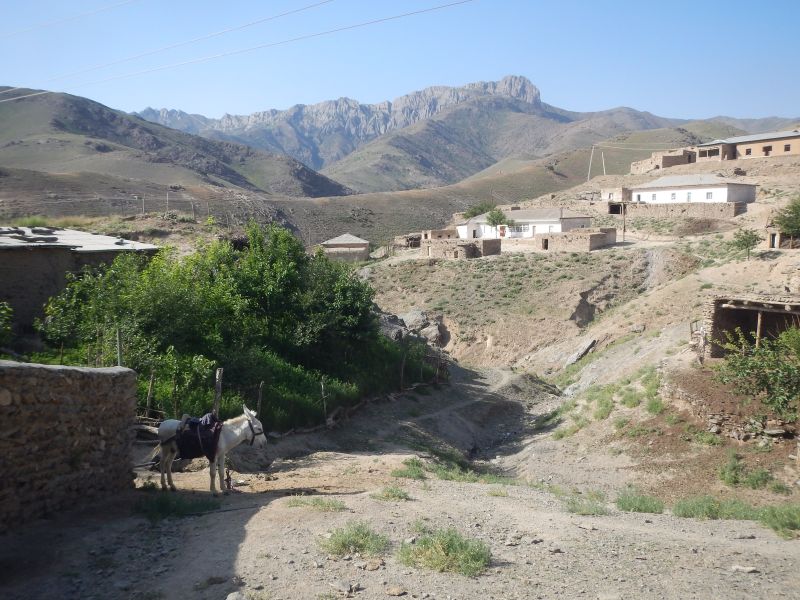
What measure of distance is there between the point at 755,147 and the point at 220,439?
65.3m

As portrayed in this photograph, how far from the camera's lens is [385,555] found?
23.4 ft

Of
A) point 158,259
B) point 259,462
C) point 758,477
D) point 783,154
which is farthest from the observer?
point 783,154

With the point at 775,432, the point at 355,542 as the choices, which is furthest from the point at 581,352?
the point at 355,542

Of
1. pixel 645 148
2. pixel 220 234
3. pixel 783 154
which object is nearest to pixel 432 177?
Answer: pixel 645 148

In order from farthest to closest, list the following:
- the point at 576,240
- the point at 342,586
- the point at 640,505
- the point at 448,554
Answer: the point at 576,240 < the point at 640,505 < the point at 448,554 < the point at 342,586

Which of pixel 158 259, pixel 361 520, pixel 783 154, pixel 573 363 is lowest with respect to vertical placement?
pixel 573 363

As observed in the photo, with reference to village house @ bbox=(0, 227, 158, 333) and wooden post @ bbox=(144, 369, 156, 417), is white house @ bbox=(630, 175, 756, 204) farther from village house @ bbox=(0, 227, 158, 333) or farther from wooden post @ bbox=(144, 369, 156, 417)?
wooden post @ bbox=(144, 369, 156, 417)

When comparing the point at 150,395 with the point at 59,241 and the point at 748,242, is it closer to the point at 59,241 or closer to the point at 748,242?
the point at 59,241

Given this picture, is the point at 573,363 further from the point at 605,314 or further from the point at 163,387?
the point at 163,387

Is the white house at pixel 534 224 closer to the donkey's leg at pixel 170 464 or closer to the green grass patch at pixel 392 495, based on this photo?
the green grass patch at pixel 392 495

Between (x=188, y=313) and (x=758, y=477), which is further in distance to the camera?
(x=188, y=313)

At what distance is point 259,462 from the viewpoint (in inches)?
514

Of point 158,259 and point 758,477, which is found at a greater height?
point 158,259

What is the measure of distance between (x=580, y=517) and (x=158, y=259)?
40.4 ft
